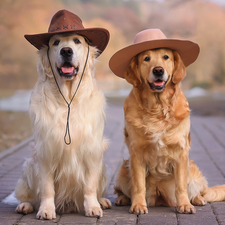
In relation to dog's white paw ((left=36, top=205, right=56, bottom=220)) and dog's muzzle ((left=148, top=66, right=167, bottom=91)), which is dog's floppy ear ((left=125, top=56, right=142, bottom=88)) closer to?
dog's muzzle ((left=148, top=66, right=167, bottom=91))

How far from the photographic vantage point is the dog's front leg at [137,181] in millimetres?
2912

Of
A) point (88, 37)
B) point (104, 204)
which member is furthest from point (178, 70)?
point (104, 204)

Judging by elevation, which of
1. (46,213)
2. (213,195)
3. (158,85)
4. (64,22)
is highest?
(64,22)

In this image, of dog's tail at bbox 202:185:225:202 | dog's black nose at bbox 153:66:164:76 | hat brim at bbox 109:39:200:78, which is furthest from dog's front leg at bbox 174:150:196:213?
hat brim at bbox 109:39:200:78

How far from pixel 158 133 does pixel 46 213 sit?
42.6 inches

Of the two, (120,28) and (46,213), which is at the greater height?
(120,28)

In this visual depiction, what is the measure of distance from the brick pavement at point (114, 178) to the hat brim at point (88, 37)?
0.58 metres

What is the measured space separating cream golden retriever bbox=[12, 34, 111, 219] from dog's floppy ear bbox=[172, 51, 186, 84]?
634mm

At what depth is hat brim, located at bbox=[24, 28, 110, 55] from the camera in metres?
2.78

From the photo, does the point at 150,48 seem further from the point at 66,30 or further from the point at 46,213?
the point at 46,213

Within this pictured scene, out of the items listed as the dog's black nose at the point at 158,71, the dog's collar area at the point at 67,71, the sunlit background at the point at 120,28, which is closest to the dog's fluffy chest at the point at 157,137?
the dog's black nose at the point at 158,71

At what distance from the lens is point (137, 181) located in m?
2.95

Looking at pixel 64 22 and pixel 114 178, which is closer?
pixel 64 22

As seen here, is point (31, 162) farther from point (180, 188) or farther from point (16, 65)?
point (16, 65)
